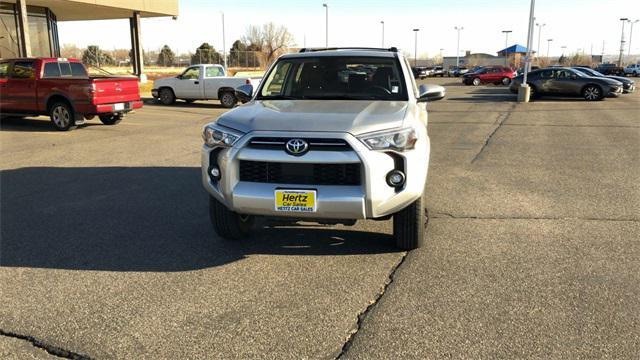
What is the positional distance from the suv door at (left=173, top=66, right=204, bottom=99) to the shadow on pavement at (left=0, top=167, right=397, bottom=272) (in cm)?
1427

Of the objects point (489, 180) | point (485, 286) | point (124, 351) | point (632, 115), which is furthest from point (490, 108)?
point (124, 351)

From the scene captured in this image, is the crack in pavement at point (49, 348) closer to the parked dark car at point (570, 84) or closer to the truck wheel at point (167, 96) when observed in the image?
the truck wheel at point (167, 96)

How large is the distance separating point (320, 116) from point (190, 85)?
18.1 metres

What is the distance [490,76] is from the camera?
41.8m

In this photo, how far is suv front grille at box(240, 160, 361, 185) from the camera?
13.5 ft

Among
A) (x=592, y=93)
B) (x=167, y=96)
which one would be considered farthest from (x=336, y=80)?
(x=592, y=93)

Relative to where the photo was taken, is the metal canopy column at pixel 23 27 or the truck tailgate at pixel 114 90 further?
the metal canopy column at pixel 23 27

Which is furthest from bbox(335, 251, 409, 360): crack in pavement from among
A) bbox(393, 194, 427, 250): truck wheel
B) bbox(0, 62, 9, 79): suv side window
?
bbox(0, 62, 9, 79): suv side window

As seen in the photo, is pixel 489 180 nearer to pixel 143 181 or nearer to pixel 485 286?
pixel 485 286

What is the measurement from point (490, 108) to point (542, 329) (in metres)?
18.5

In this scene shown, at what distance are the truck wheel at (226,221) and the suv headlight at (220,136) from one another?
23.9 inches

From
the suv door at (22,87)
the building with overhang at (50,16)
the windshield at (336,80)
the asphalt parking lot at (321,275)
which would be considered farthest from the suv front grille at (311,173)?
the building with overhang at (50,16)

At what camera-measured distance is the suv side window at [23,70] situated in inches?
522

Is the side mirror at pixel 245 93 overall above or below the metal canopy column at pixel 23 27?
below
